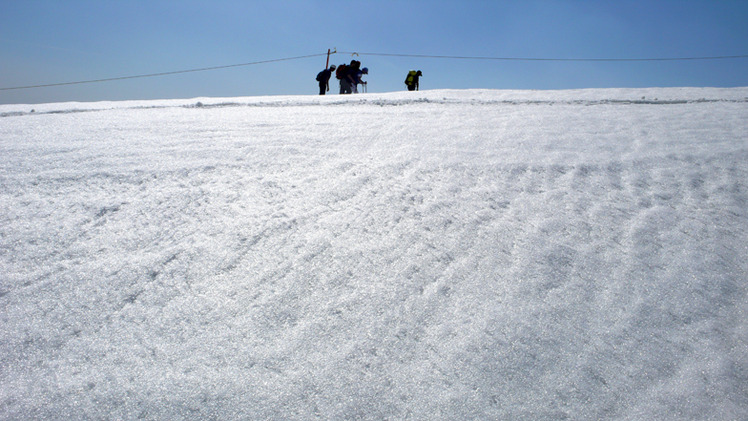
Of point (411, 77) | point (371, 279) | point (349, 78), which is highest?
point (411, 77)

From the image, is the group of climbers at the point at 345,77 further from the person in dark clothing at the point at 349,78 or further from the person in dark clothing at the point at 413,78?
the person in dark clothing at the point at 413,78

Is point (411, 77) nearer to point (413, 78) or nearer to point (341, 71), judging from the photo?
point (413, 78)

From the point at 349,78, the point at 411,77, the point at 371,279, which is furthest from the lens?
the point at 411,77

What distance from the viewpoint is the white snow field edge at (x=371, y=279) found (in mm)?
1243

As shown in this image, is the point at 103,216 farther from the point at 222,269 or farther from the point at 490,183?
the point at 490,183

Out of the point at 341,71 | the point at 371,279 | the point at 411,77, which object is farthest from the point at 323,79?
the point at 371,279

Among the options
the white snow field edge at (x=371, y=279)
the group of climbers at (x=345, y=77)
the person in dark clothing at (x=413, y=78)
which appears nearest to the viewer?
the white snow field edge at (x=371, y=279)

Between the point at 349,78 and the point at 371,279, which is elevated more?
the point at 349,78

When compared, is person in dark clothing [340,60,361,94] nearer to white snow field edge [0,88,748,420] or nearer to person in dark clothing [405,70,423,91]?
person in dark clothing [405,70,423,91]

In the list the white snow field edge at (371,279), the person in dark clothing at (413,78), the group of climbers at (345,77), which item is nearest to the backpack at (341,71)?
the group of climbers at (345,77)

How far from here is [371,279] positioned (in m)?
1.69

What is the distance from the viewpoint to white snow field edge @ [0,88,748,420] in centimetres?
124

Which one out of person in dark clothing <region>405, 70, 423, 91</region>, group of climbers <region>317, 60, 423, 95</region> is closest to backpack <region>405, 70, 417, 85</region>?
person in dark clothing <region>405, 70, 423, 91</region>

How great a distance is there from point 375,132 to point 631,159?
206 cm
